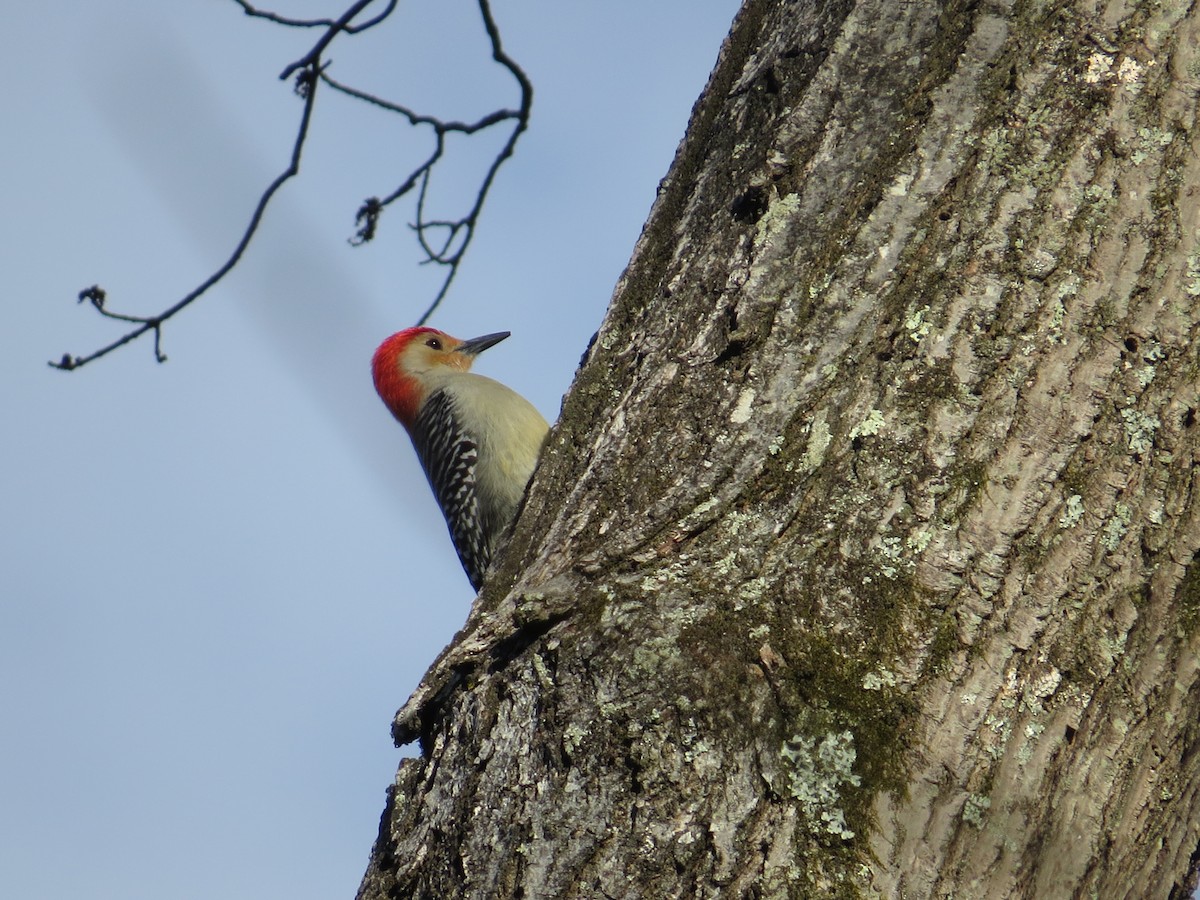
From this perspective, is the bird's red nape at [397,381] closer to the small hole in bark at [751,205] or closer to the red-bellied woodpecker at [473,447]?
the red-bellied woodpecker at [473,447]

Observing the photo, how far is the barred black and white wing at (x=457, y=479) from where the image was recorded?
7.43m

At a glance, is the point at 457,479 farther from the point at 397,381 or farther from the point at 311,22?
the point at 311,22

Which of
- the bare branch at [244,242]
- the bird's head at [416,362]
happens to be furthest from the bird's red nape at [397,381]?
the bare branch at [244,242]

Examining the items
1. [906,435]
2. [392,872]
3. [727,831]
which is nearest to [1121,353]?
[906,435]

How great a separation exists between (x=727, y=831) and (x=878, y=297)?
1001mm

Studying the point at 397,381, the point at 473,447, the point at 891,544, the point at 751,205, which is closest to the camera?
the point at 891,544

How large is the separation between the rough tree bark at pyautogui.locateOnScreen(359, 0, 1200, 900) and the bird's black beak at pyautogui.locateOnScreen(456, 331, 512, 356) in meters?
6.33

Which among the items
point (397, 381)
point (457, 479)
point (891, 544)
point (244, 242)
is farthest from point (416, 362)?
point (891, 544)

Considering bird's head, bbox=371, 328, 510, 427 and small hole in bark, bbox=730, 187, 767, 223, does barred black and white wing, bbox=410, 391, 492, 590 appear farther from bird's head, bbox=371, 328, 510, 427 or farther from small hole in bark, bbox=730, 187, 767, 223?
small hole in bark, bbox=730, 187, 767, 223

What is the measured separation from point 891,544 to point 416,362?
723 cm

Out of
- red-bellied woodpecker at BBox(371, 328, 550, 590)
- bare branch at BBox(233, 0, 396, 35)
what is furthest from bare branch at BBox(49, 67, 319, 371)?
red-bellied woodpecker at BBox(371, 328, 550, 590)

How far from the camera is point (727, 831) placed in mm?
1656

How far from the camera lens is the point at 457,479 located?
757cm

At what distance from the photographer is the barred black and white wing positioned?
24.4 ft
